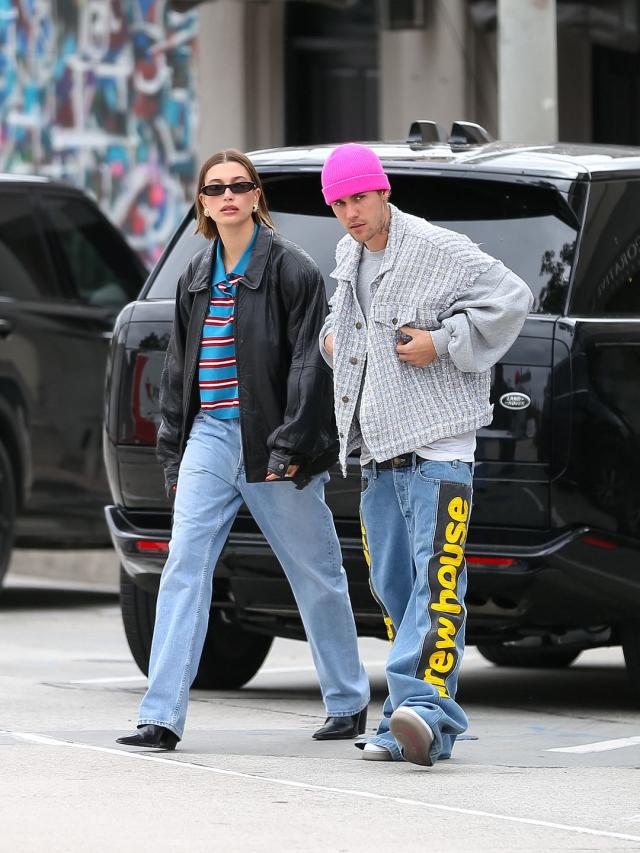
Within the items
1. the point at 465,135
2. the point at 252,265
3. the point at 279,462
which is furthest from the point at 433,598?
the point at 465,135

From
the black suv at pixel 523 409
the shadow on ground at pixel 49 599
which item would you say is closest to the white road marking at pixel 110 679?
the black suv at pixel 523 409

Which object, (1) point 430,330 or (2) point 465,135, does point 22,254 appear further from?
(1) point 430,330

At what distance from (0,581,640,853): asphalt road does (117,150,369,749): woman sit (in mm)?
286

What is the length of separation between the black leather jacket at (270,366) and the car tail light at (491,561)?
674mm

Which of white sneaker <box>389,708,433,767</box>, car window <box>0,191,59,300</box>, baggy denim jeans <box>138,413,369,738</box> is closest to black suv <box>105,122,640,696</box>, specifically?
baggy denim jeans <box>138,413,369,738</box>

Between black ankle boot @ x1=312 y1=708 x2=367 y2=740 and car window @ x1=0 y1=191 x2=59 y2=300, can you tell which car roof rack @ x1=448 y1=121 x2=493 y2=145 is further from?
car window @ x1=0 y1=191 x2=59 y2=300

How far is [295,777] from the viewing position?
219 inches

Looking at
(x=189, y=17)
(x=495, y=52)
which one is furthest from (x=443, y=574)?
(x=189, y=17)

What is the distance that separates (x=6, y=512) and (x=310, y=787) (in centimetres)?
521

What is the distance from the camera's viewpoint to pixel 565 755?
20.1 feet

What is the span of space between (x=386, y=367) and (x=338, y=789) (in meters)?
1.16

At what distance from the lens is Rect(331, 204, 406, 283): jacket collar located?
5816 mm

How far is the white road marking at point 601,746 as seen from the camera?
623cm

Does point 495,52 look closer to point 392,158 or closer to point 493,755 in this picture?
point 392,158
